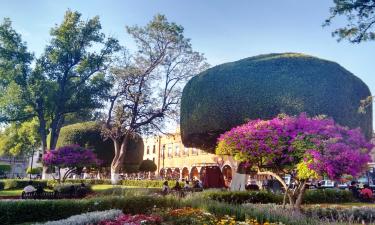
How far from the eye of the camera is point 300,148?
42.1 ft

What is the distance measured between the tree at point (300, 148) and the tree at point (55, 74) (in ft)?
76.8

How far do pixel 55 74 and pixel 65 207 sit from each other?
24.8m

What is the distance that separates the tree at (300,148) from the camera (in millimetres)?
11656

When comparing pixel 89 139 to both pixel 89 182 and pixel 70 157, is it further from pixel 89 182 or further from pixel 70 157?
pixel 70 157

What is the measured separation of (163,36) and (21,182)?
17.2m

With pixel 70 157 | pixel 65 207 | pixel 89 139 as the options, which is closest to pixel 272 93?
pixel 65 207

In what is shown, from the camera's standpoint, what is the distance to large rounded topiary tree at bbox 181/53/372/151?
21.2 m

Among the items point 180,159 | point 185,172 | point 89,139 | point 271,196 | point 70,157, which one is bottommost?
point 271,196

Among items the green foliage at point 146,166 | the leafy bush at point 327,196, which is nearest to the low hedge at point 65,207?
the leafy bush at point 327,196

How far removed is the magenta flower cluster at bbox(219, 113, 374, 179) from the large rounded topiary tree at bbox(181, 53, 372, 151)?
709 centimetres

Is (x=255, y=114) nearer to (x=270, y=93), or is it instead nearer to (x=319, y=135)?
(x=270, y=93)

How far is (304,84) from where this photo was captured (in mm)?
21547

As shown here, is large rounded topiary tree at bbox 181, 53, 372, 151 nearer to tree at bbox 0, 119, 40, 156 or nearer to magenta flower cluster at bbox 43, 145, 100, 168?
magenta flower cluster at bbox 43, 145, 100, 168

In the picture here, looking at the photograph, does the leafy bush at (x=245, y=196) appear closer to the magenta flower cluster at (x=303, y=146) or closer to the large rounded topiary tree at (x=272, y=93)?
the magenta flower cluster at (x=303, y=146)
